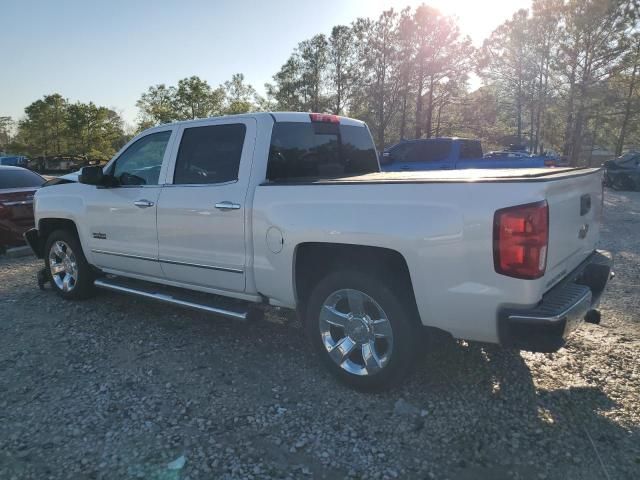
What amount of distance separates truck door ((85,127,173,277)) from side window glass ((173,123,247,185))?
8.8 inches

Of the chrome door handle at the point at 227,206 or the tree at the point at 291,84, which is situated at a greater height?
the tree at the point at 291,84

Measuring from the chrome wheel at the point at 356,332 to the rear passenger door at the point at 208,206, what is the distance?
2.69ft

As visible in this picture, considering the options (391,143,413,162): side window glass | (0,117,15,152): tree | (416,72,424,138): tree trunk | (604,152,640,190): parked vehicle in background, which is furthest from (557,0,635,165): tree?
(0,117,15,152): tree

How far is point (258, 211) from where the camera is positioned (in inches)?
139

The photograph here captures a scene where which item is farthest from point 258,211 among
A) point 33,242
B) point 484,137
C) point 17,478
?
point 484,137

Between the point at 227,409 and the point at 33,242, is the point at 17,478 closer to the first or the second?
the point at 227,409

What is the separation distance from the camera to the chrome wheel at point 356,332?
3.20m

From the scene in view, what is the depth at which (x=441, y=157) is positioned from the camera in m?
12.1

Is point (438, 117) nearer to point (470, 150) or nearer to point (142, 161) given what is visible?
point (470, 150)

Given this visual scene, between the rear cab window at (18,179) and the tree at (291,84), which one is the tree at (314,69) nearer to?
the tree at (291,84)

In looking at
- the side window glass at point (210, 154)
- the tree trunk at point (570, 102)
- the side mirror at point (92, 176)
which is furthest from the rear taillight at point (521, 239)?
the tree trunk at point (570, 102)

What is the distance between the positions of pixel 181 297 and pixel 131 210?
1004 millimetres

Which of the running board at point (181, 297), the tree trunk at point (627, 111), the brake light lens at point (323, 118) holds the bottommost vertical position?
the running board at point (181, 297)

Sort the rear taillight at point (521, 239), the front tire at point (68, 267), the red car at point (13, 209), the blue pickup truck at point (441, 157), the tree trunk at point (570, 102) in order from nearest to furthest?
the rear taillight at point (521, 239) → the front tire at point (68, 267) → the red car at point (13, 209) → the blue pickup truck at point (441, 157) → the tree trunk at point (570, 102)
